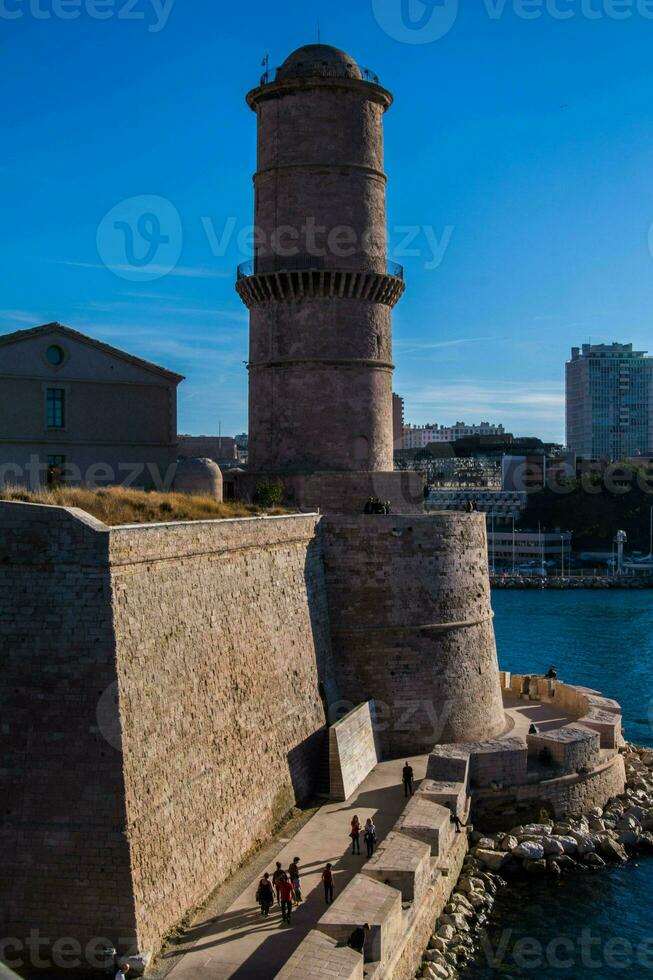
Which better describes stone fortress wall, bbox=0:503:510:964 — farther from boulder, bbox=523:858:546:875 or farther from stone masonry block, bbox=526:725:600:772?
boulder, bbox=523:858:546:875

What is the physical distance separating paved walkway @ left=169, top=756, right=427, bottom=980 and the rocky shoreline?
1684mm

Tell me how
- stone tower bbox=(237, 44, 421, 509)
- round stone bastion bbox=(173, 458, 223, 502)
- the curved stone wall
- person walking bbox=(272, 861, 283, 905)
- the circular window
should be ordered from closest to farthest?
person walking bbox=(272, 861, 283, 905) < the circular window < the curved stone wall < round stone bastion bbox=(173, 458, 223, 502) < stone tower bbox=(237, 44, 421, 509)

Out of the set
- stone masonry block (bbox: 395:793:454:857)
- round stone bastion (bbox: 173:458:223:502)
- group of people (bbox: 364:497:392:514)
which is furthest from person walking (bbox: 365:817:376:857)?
round stone bastion (bbox: 173:458:223:502)

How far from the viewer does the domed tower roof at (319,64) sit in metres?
23.7

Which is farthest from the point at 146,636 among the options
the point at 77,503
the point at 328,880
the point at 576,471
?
the point at 576,471

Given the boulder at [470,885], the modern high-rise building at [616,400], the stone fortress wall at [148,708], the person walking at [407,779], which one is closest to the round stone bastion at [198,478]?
the stone fortress wall at [148,708]

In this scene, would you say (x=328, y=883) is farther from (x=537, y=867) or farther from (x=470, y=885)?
(x=537, y=867)

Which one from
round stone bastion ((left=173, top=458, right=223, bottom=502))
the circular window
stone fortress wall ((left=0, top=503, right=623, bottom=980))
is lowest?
stone fortress wall ((left=0, top=503, right=623, bottom=980))

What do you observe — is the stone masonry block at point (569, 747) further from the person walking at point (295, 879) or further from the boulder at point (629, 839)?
the person walking at point (295, 879)

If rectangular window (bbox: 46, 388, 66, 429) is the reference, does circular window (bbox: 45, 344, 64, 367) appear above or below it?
above

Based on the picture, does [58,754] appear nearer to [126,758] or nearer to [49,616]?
[126,758]

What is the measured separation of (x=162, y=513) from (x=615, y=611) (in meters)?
43.5

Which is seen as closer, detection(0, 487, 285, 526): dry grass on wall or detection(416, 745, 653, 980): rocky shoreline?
detection(0, 487, 285, 526): dry grass on wall

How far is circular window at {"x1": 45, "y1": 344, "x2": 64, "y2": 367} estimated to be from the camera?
64.7 feet
